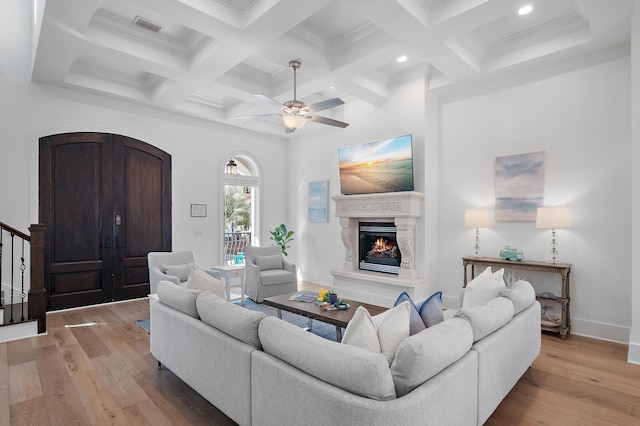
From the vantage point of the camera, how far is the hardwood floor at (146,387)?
2.38 metres

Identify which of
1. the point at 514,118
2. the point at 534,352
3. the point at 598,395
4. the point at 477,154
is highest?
the point at 514,118

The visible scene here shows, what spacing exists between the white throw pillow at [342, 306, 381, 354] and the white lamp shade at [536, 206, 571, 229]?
3.11 metres

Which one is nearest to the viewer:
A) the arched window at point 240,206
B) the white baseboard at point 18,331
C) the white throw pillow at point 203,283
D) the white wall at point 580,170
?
the white throw pillow at point 203,283

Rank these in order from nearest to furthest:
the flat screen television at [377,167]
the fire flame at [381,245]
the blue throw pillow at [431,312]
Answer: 1. the blue throw pillow at [431,312]
2. the flat screen television at [377,167]
3. the fire flame at [381,245]

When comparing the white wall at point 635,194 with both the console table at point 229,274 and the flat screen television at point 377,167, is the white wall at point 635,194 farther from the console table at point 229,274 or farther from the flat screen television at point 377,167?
the console table at point 229,274

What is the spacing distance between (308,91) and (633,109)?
3681 mm

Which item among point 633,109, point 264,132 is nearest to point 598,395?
point 633,109

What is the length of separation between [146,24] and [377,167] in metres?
3.52

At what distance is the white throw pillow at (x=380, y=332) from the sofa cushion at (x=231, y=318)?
1.82 feet

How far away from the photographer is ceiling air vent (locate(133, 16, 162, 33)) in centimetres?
385

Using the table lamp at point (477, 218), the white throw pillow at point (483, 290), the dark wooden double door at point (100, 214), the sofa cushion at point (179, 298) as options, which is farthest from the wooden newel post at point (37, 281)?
the table lamp at point (477, 218)

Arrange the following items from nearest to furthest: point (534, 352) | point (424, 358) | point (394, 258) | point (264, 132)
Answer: point (424, 358) → point (534, 352) → point (394, 258) → point (264, 132)

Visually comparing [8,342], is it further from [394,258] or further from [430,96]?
[430,96]

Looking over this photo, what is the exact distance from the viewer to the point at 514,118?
4.59m
